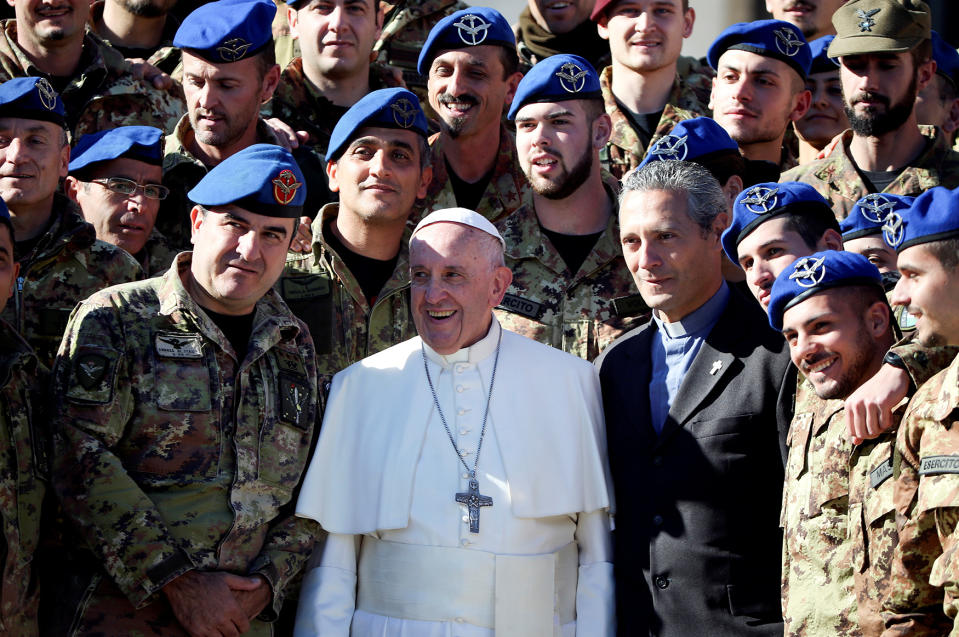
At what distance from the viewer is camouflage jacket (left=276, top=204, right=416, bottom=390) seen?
610cm

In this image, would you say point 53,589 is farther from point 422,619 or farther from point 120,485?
point 422,619

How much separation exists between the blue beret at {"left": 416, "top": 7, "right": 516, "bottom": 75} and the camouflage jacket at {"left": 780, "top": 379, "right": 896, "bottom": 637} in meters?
3.01

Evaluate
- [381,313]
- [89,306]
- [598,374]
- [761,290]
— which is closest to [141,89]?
[381,313]

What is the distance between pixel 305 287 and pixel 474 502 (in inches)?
59.7

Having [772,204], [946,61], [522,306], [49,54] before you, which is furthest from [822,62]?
[49,54]

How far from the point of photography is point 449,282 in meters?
5.36

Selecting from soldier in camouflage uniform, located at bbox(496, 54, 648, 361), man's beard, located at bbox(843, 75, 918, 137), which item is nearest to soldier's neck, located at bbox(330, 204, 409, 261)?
soldier in camouflage uniform, located at bbox(496, 54, 648, 361)

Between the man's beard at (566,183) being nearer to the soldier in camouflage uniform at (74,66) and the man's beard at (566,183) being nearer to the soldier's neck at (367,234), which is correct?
the soldier's neck at (367,234)

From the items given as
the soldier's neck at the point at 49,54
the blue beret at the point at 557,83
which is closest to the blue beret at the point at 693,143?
the blue beret at the point at 557,83

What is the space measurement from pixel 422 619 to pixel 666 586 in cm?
91

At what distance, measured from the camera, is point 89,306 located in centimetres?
499

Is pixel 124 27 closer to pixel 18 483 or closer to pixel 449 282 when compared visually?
pixel 449 282

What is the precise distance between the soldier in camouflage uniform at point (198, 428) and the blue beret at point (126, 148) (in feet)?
3.93

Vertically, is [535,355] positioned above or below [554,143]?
below
